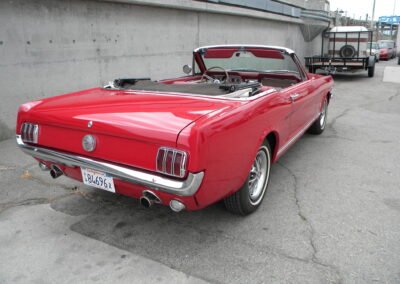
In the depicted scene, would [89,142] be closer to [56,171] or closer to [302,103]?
[56,171]

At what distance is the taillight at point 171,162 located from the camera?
221cm

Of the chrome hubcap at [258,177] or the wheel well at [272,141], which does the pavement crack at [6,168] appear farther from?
the wheel well at [272,141]

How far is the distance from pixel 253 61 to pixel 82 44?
10.8 ft

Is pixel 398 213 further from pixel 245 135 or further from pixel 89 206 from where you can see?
pixel 89 206

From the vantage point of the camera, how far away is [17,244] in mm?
2756

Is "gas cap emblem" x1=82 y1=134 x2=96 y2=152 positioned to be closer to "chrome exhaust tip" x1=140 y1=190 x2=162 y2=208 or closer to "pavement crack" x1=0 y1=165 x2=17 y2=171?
"chrome exhaust tip" x1=140 y1=190 x2=162 y2=208

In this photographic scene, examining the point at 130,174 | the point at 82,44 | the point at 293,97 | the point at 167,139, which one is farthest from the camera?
the point at 82,44

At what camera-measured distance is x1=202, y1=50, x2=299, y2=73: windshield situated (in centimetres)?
427

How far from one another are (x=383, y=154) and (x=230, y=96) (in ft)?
9.90

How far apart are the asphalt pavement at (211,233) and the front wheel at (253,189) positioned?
4.3 inches

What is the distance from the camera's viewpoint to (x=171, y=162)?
7.36 ft

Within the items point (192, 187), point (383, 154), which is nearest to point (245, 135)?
point (192, 187)

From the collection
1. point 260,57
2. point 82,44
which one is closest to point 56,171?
point 260,57

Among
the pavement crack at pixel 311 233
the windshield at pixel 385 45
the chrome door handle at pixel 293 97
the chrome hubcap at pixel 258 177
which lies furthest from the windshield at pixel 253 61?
the windshield at pixel 385 45
